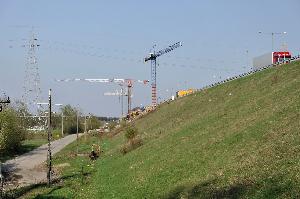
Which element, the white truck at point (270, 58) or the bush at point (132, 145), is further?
the white truck at point (270, 58)

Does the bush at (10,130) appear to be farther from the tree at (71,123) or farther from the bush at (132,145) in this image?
the tree at (71,123)

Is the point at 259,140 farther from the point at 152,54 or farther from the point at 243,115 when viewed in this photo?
the point at 152,54

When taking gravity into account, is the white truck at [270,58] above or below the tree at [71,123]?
above

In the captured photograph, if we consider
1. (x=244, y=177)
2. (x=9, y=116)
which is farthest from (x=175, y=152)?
(x=9, y=116)

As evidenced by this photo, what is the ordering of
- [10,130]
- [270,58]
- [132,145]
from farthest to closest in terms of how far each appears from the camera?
1. [10,130]
2. [270,58]
3. [132,145]

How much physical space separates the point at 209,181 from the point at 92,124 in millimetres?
122205

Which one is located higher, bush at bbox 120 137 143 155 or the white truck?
the white truck

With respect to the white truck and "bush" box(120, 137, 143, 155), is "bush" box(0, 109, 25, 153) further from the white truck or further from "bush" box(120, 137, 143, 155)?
the white truck

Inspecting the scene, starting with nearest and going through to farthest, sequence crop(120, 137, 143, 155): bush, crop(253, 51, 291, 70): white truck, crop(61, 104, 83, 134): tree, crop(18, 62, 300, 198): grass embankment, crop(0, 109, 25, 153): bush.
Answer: crop(18, 62, 300, 198): grass embankment
crop(120, 137, 143, 155): bush
crop(253, 51, 291, 70): white truck
crop(0, 109, 25, 153): bush
crop(61, 104, 83, 134): tree

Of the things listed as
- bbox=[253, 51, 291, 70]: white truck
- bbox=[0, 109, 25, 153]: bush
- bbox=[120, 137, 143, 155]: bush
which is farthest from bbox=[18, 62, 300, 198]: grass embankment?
bbox=[0, 109, 25, 153]: bush

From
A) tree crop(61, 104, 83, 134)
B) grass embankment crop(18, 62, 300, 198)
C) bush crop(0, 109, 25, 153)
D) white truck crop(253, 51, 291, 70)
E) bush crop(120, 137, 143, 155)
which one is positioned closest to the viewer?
grass embankment crop(18, 62, 300, 198)

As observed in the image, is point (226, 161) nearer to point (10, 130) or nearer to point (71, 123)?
point (10, 130)

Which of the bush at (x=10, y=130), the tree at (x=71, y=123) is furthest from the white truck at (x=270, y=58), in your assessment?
the tree at (x=71, y=123)

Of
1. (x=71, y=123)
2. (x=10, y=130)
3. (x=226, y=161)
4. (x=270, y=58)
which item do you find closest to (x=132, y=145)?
(x=226, y=161)
